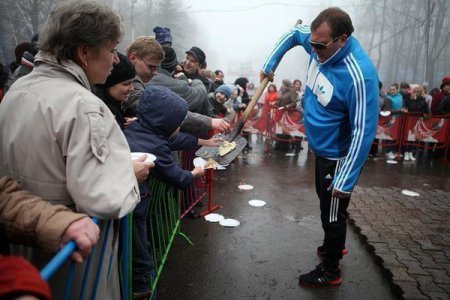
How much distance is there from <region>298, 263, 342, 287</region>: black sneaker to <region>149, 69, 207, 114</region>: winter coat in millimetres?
2356

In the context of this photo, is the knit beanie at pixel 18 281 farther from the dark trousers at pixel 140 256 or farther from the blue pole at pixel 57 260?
the dark trousers at pixel 140 256

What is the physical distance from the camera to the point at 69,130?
1331 mm

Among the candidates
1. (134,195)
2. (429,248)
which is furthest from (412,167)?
(134,195)

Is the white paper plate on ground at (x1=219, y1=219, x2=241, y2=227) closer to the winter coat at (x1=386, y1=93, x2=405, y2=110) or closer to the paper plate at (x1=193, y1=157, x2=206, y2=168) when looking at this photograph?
the paper plate at (x1=193, y1=157, x2=206, y2=168)

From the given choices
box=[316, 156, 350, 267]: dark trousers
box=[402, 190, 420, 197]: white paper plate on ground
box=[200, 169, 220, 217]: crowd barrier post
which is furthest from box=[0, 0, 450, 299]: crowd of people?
box=[402, 190, 420, 197]: white paper plate on ground

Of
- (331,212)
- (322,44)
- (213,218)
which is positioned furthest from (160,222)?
(322,44)

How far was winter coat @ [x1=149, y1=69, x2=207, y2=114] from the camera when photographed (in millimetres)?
3941

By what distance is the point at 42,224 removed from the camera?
125cm

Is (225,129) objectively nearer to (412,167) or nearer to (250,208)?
(250,208)

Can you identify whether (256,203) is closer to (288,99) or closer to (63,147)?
(63,147)

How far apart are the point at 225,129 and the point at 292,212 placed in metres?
2.11

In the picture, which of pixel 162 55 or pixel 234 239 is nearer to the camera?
pixel 162 55

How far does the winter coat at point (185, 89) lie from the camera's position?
3.94 metres

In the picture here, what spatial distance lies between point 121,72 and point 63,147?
4.76 ft
